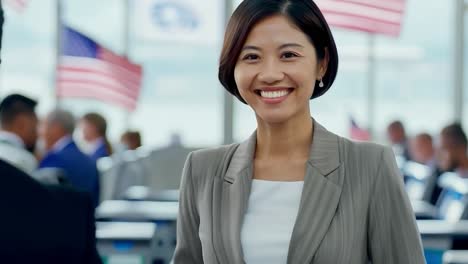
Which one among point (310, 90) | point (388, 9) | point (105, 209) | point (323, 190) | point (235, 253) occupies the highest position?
point (388, 9)

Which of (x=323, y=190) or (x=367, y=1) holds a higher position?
(x=367, y=1)

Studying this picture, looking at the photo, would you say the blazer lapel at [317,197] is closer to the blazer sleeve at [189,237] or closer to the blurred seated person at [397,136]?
the blazer sleeve at [189,237]

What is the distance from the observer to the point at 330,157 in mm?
1713

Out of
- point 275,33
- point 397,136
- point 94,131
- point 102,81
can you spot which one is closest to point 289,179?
point 275,33

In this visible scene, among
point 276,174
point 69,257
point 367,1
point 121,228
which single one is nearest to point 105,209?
point 121,228

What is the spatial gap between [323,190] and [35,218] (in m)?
0.79

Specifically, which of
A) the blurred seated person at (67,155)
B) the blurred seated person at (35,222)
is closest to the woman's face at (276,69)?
the blurred seated person at (35,222)

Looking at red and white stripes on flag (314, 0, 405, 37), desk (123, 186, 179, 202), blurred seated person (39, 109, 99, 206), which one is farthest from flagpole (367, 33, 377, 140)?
blurred seated person (39, 109, 99, 206)

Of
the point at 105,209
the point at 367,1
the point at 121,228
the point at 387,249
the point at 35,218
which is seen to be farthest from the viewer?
the point at 105,209

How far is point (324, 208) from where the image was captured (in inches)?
64.3

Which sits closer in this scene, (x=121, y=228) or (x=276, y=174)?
(x=276, y=174)

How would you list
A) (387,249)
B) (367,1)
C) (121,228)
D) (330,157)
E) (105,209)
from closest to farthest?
(387,249) → (330,157) → (121,228) → (367,1) → (105,209)

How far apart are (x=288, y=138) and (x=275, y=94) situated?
12cm

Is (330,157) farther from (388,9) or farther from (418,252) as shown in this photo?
(388,9)
